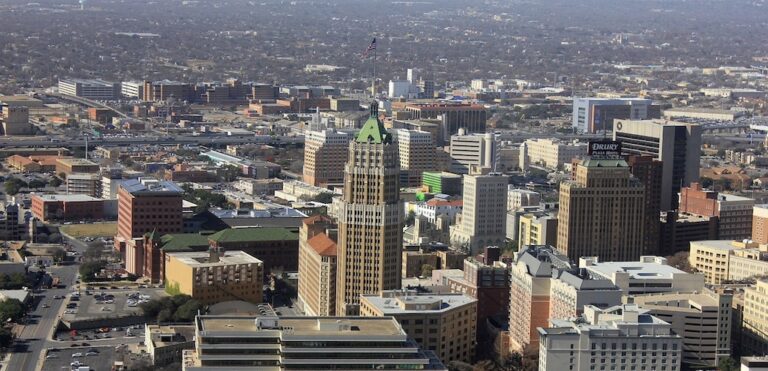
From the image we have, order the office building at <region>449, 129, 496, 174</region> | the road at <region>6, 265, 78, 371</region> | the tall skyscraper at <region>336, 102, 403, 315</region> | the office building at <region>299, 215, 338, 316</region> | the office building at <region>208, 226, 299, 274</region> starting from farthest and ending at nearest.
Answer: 1. the office building at <region>449, 129, 496, 174</region>
2. the office building at <region>208, 226, 299, 274</region>
3. the office building at <region>299, 215, 338, 316</region>
4. the road at <region>6, 265, 78, 371</region>
5. the tall skyscraper at <region>336, 102, 403, 315</region>

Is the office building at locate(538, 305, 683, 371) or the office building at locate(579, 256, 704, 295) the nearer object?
the office building at locate(538, 305, 683, 371)

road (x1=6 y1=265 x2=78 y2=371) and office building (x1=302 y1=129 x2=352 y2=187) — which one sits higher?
office building (x1=302 y1=129 x2=352 y2=187)

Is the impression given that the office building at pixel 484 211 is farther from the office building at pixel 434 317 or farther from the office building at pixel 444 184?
the office building at pixel 434 317

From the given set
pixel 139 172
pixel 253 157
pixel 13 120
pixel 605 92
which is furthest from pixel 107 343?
pixel 605 92

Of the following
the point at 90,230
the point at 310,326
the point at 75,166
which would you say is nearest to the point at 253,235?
the point at 90,230

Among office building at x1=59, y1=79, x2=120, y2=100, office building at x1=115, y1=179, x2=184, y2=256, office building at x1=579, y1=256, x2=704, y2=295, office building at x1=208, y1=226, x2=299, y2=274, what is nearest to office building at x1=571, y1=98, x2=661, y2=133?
office building at x1=59, y1=79, x2=120, y2=100

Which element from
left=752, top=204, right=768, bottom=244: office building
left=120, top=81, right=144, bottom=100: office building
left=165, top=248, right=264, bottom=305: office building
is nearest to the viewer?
left=165, top=248, right=264, bottom=305: office building

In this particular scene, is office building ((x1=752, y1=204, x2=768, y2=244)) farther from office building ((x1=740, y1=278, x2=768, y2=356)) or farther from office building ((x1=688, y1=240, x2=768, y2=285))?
office building ((x1=740, y1=278, x2=768, y2=356))

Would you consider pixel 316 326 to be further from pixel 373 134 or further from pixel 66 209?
pixel 66 209
